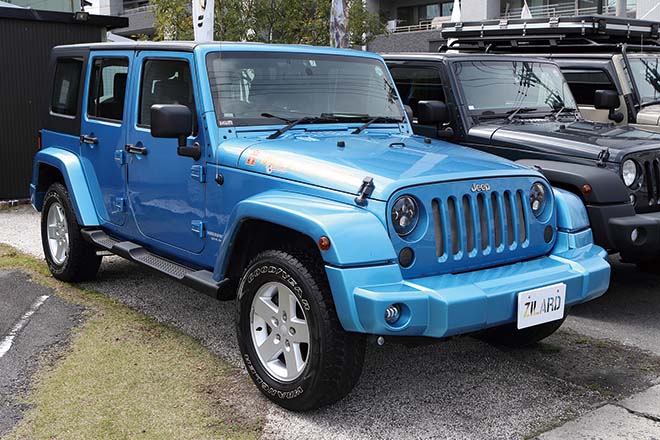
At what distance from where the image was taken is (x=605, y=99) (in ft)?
25.2

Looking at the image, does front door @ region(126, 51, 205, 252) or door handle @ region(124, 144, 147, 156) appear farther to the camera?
door handle @ region(124, 144, 147, 156)

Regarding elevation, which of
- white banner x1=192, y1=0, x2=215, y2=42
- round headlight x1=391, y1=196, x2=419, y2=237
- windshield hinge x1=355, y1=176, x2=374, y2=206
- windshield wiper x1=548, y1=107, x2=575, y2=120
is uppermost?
white banner x1=192, y1=0, x2=215, y2=42

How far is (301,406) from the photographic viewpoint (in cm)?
397

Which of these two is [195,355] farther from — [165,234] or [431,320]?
[431,320]

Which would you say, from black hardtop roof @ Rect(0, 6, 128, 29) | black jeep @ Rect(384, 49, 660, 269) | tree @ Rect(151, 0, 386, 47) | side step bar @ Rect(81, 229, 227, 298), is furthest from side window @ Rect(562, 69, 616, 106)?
black hardtop roof @ Rect(0, 6, 128, 29)

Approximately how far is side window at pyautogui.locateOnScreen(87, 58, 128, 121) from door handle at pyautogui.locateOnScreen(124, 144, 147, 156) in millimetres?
272

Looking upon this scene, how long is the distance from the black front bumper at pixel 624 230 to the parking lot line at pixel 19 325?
3941 millimetres

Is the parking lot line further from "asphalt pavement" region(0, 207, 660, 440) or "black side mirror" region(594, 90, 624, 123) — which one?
"black side mirror" region(594, 90, 624, 123)

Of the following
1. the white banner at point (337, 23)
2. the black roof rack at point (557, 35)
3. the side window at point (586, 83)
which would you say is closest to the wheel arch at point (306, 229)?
the side window at point (586, 83)

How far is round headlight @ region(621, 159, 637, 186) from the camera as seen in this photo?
19.2 ft

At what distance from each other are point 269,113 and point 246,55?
41 cm

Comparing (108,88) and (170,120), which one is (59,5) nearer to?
(108,88)

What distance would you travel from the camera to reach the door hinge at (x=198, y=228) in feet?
15.8

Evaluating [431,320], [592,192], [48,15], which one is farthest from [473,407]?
[48,15]
